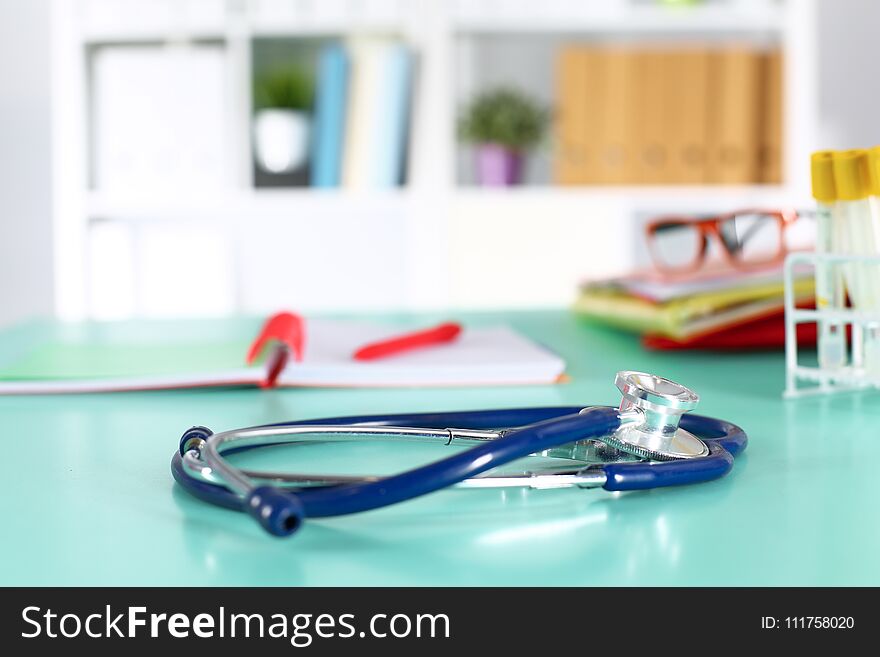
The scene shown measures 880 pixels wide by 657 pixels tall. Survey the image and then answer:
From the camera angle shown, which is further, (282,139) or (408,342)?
(282,139)

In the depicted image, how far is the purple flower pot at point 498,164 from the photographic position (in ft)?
8.56

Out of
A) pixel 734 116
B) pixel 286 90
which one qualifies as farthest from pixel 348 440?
pixel 734 116

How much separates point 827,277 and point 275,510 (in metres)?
0.45

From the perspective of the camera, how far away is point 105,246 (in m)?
2.57

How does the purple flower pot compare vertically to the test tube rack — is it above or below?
above

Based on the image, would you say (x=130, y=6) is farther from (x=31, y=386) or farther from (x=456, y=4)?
(x=31, y=386)

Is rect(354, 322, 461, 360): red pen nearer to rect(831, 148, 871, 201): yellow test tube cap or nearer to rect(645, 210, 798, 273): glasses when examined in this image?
rect(645, 210, 798, 273): glasses

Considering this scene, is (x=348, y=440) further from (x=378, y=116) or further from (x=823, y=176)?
(x=378, y=116)

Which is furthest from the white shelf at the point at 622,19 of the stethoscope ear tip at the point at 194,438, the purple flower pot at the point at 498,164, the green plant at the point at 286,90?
the stethoscope ear tip at the point at 194,438

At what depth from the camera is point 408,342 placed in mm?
882

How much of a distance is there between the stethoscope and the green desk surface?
12mm

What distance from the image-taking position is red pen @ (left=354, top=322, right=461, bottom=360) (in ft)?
2.71

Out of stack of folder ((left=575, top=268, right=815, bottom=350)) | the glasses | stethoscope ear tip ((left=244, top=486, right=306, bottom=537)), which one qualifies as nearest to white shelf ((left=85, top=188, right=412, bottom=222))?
the glasses

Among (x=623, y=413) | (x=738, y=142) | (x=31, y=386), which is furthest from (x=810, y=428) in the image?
(x=738, y=142)
